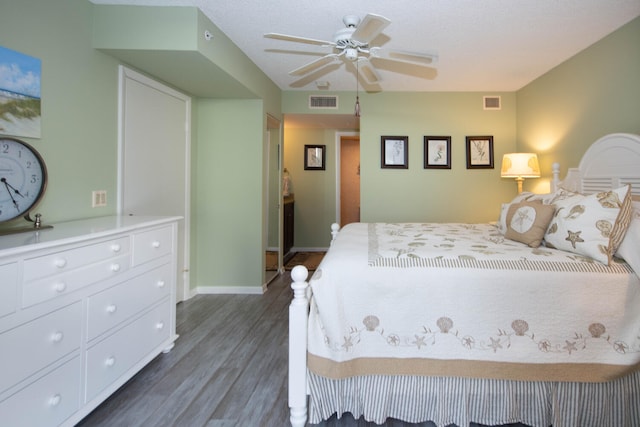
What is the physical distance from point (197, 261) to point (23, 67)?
2357mm

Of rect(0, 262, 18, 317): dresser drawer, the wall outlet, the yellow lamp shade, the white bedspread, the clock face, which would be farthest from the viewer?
the yellow lamp shade

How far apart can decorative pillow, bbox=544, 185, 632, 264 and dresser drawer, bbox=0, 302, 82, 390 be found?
8.18 ft

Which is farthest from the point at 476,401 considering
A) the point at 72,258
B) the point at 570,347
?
the point at 72,258

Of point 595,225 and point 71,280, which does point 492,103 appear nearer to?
point 595,225

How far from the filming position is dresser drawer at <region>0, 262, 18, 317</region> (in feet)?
3.94

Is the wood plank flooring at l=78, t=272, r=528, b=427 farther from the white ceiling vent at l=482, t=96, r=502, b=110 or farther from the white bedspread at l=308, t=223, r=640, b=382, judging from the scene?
the white ceiling vent at l=482, t=96, r=502, b=110

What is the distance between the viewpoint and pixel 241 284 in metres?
3.73

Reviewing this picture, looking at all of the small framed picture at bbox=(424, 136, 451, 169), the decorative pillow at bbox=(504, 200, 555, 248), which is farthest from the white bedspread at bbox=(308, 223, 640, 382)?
the small framed picture at bbox=(424, 136, 451, 169)

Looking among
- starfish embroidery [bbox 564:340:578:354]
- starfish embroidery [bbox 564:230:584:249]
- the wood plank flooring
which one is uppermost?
starfish embroidery [bbox 564:230:584:249]

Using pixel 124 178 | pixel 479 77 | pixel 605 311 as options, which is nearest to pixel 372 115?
pixel 479 77

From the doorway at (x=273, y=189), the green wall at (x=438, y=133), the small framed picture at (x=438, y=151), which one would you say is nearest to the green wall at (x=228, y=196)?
the doorway at (x=273, y=189)

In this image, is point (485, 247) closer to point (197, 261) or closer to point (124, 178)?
point (124, 178)

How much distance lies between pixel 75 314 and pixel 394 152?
3.70m

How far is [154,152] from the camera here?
9.66 feet
